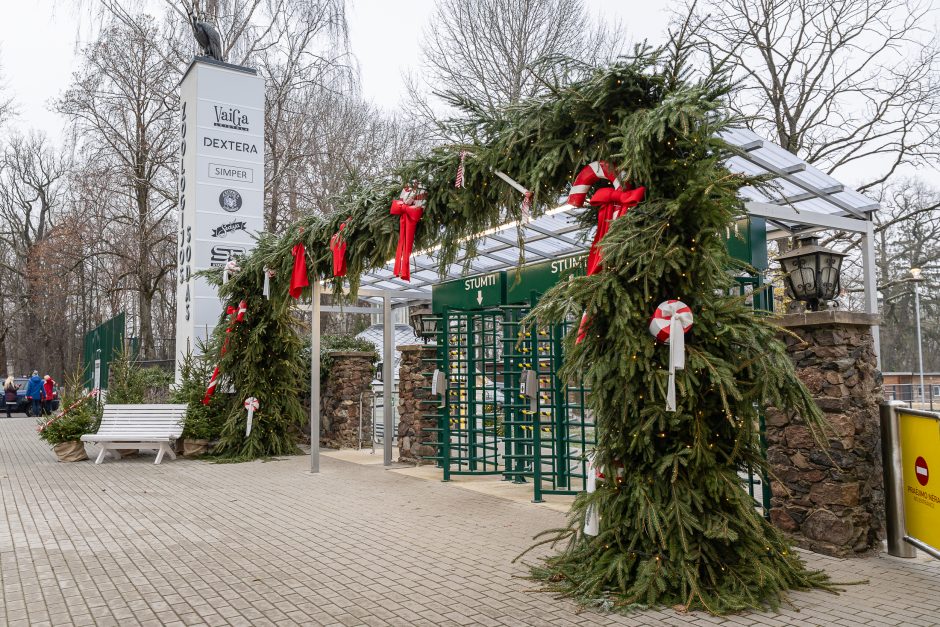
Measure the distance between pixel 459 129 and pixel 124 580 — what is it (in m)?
4.50

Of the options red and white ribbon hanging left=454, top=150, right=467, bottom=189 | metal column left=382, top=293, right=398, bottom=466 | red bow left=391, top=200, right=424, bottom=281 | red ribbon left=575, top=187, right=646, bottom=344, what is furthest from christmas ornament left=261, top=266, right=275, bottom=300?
red ribbon left=575, top=187, right=646, bottom=344

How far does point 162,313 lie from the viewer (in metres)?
35.5

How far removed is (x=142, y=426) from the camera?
12000 mm

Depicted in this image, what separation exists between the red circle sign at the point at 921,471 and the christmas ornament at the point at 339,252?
634cm

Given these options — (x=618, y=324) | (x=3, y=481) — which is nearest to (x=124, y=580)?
(x=618, y=324)

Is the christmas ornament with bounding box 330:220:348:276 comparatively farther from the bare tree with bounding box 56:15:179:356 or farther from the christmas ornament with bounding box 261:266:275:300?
the bare tree with bounding box 56:15:179:356

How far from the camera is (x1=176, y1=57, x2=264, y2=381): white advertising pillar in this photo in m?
14.2

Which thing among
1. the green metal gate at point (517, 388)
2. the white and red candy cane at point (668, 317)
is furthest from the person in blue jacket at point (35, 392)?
the white and red candy cane at point (668, 317)

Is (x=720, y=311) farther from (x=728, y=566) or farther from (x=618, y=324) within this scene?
(x=728, y=566)

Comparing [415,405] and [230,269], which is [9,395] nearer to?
[230,269]

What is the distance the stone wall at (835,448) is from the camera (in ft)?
17.6

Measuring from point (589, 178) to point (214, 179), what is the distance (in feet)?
36.9

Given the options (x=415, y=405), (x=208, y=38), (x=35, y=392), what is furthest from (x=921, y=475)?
(x=35, y=392)

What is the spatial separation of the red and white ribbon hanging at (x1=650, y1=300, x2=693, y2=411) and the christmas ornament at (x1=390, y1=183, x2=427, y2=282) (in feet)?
11.2
